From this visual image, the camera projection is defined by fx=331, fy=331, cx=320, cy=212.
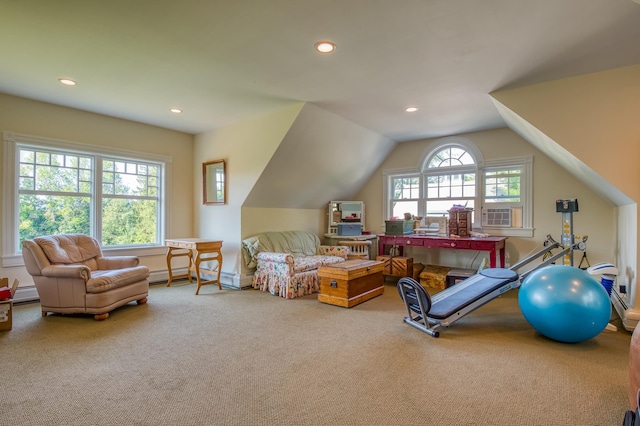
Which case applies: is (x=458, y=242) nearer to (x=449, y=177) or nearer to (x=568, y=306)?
(x=449, y=177)

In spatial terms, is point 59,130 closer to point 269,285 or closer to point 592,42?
point 269,285

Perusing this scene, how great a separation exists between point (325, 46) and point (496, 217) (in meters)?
4.19

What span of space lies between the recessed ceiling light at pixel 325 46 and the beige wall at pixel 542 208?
375cm

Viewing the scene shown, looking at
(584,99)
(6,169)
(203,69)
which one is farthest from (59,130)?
(584,99)

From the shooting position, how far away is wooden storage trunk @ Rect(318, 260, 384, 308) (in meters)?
4.14

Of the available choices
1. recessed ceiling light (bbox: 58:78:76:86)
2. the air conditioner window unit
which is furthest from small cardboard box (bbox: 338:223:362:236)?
recessed ceiling light (bbox: 58:78:76:86)

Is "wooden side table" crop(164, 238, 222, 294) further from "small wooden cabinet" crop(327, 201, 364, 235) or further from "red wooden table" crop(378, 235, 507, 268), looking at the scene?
"red wooden table" crop(378, 235, 507, 268)

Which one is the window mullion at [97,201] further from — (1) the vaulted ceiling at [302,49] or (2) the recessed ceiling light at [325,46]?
(2) the recessed ceiling light at [325,46]

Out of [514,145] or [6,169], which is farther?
[514,145]

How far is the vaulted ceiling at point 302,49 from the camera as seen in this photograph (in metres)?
2.35

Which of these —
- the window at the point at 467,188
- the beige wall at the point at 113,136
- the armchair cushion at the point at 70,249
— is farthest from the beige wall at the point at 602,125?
the armchair cushion at the point at 70,249

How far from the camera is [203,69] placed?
3354 mm

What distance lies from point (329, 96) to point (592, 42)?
2543mm

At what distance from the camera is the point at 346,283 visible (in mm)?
4121
